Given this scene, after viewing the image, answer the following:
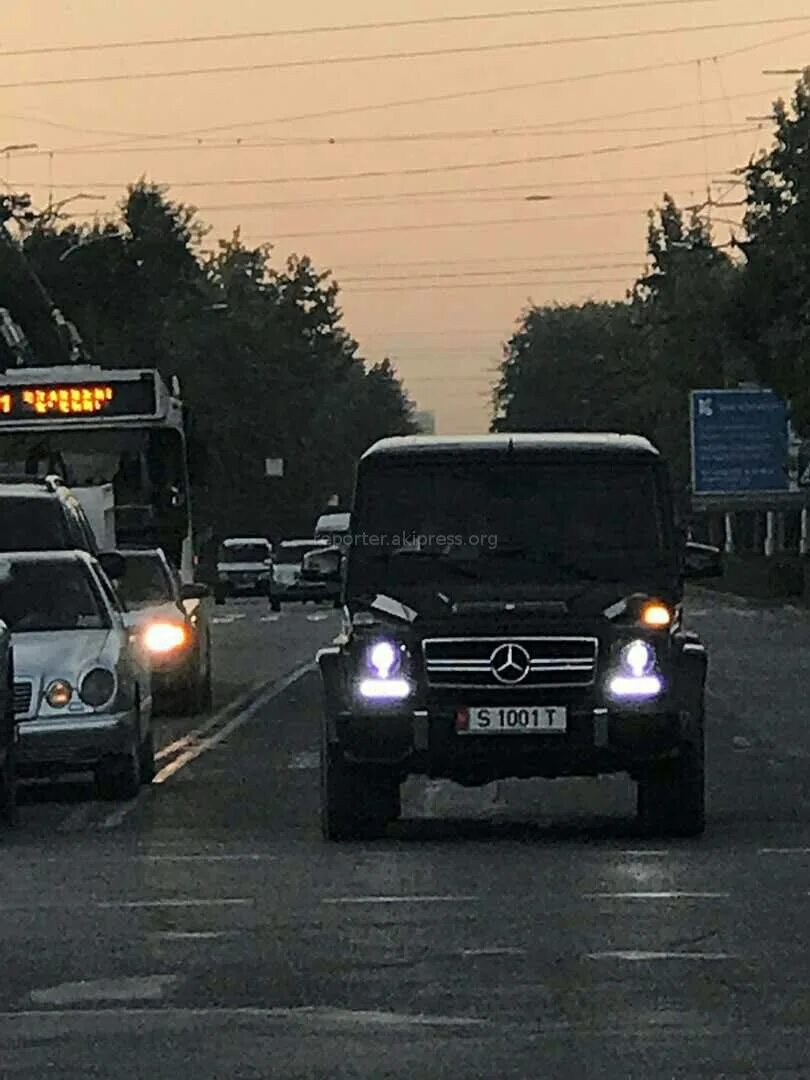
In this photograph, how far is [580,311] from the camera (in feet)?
612

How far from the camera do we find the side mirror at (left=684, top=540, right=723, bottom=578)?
17.3m

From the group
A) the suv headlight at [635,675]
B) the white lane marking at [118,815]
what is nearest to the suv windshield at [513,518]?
the suv headlight at [635,675]

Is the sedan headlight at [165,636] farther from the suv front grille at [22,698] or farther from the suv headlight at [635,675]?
the suv headlight at [635,675]

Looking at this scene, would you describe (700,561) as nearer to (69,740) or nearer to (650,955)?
(69,740)

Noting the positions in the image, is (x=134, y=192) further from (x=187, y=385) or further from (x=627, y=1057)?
(x=627, y=1057)

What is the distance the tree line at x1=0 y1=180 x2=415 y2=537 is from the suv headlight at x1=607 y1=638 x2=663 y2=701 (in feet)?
210

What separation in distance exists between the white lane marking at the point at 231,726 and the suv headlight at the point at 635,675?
6.27 metres

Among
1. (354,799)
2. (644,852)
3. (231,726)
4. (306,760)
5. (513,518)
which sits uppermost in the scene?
(513,518)

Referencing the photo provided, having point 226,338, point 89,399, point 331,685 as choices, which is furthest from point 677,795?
point 226,338

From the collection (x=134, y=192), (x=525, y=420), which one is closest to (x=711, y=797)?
(x=134, y=192)

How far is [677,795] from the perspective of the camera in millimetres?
16562

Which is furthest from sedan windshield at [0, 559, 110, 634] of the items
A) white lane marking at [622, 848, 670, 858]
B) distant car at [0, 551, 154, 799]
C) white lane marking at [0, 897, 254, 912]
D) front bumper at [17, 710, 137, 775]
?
white lane marking at [0, 897, 254, 912]

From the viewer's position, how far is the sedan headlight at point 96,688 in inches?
778

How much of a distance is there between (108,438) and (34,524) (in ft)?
25.7
